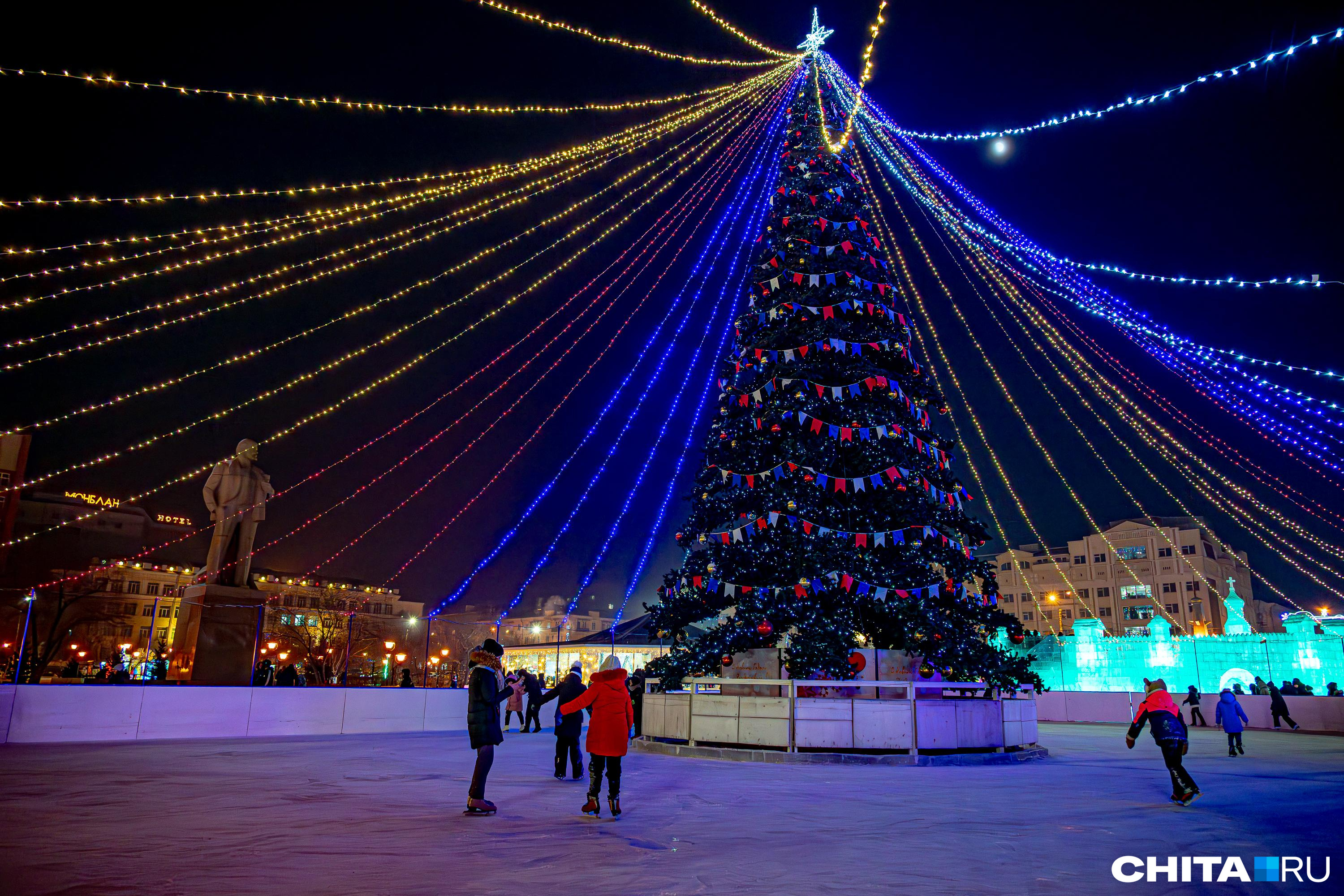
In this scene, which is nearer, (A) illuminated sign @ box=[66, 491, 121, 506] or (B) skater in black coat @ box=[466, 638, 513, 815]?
(B) skater in black coat @ box=[466, 638, 513, 815]

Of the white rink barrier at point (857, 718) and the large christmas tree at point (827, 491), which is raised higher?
the large christmas tree at point (827, 491)

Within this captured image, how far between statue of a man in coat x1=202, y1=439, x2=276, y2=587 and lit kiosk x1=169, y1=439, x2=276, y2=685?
0.4 inches

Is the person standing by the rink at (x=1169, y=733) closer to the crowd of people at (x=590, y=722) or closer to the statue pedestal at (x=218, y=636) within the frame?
the crowd of people at (x=590, y=722)

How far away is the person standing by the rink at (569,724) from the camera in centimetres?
935

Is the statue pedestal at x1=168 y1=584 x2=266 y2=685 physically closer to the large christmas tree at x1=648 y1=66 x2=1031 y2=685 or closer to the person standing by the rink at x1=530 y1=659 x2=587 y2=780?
the large christmas tree at x1=648 y1=66 x2=1031 y2=685

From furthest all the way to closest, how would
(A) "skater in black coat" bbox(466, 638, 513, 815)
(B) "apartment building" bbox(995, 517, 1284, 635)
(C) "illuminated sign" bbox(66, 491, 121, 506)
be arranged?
(B) "apartment building" bbox(995, 517, 1284, 635)
(C) "illuminated sign" bbox(66, 491, 121, 506)
(A) "skater in black coat" bbox(466, 638, 513, 815)

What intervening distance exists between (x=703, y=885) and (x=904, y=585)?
9.48m

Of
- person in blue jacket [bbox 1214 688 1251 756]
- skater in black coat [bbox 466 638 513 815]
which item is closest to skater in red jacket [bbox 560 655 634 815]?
skater in black coat [bbox 466 638 513 815]

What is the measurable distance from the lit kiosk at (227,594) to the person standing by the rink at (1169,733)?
16.5 meters

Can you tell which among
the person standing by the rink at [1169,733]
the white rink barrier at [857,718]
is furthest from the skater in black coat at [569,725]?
the person standing by the rink at [1169,733]

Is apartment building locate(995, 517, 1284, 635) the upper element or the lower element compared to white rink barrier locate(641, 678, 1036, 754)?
upper

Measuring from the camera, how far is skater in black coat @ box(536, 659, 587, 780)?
9344 millimetres

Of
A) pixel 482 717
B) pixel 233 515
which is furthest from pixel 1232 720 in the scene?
pixel 233 515

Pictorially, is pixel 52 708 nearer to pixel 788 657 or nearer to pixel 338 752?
pixel 338 752
